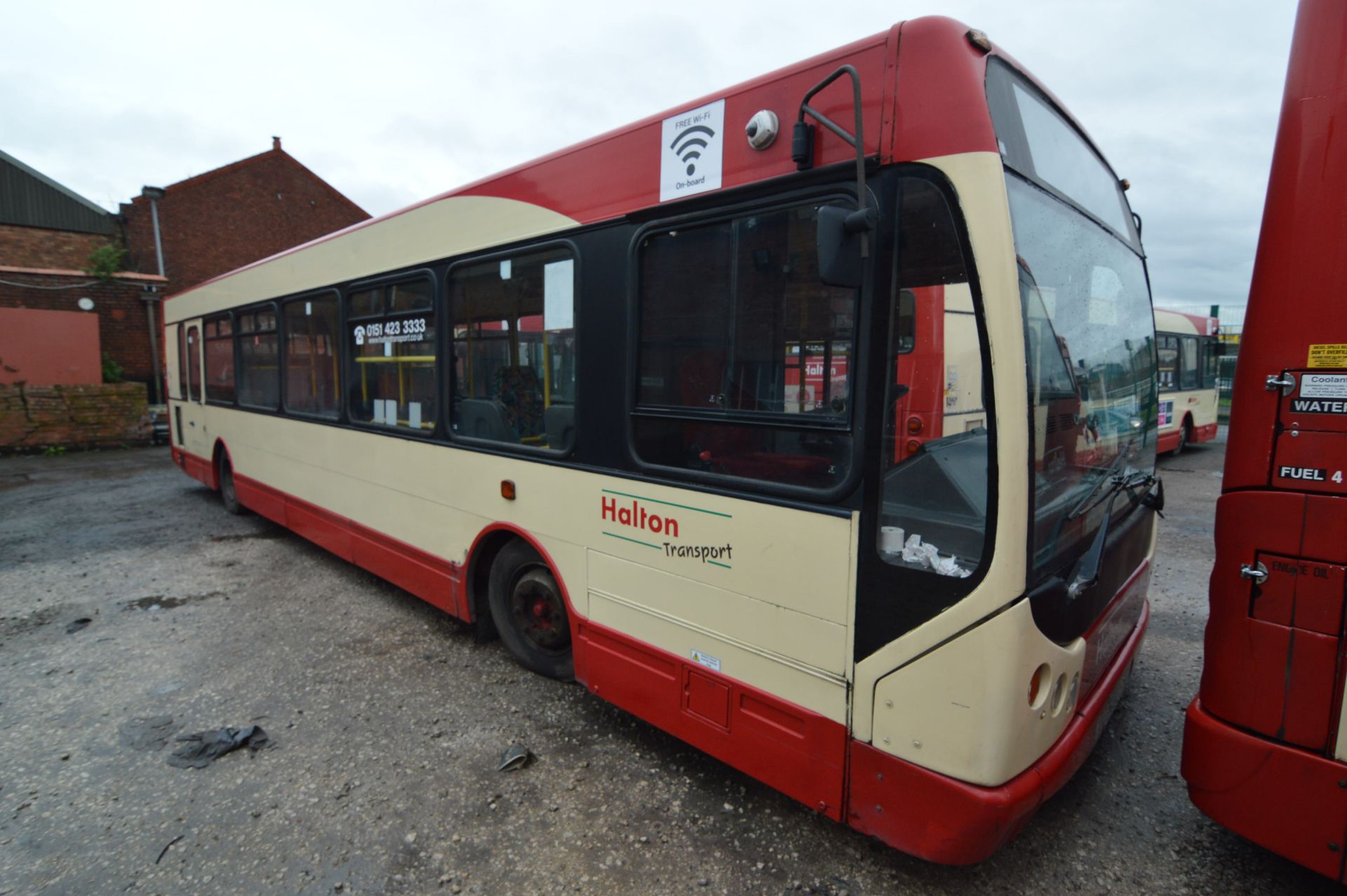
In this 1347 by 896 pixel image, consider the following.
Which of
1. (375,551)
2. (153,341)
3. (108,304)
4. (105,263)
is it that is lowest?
(375,551)

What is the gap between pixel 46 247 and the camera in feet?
69.7

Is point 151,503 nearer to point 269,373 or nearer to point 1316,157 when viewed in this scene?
point 269,373

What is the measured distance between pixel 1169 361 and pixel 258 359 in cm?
1446

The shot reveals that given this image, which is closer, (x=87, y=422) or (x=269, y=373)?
(x=269, y=373)

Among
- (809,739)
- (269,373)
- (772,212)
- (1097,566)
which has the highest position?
(772,212)

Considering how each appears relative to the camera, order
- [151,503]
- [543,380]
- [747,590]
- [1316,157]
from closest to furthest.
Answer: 1. [1316,157]
2. [747,590]
3. [543,380]
4. [151,503]

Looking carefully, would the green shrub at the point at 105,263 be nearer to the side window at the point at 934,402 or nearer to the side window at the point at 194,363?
the side window at the point at 194,363

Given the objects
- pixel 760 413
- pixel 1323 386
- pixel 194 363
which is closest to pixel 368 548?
pixel 760 413

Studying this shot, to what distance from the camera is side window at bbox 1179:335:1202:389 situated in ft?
42.4

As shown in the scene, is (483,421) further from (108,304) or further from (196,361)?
(108,304)

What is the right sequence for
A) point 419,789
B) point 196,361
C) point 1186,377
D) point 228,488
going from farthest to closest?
point 1186,377 < point 196,361 < point 228,488 < point 419,789

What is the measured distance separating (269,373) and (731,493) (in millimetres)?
5942

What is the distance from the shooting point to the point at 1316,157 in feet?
6.50

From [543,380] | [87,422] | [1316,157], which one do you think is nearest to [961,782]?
[1316,157]
